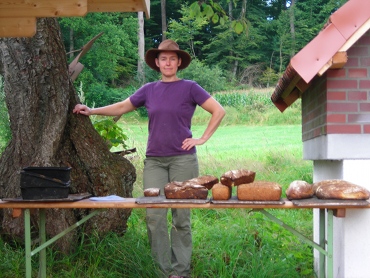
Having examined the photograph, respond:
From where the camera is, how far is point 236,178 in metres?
4.79

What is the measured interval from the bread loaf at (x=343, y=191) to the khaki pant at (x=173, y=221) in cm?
130

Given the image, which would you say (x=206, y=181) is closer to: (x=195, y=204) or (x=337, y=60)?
(x=195, y=204)

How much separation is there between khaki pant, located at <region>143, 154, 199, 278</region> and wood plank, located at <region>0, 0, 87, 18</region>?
5.18 ft

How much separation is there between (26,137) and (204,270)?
2.15 m

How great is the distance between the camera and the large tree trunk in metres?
6.35

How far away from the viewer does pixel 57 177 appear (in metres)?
4.93

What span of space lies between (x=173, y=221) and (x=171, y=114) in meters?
0.91

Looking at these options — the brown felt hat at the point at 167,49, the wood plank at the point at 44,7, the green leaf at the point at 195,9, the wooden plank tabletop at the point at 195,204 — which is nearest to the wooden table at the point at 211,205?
the wooden plank tabletop at the point at 195,204

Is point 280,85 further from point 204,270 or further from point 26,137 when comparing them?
point 26,137

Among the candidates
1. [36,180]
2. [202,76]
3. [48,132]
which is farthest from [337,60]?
[202,76]

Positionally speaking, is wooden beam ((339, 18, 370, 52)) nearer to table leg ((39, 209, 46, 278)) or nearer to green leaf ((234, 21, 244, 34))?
green leaf ((234, 21, 244, 34))

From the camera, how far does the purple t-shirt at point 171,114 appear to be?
555 cm

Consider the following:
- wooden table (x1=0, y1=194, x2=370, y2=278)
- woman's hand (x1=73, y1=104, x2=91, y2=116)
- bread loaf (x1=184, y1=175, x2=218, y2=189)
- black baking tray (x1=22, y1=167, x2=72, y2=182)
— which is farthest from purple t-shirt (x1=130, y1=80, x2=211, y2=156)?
woman's hand (x1=73, y1=104, x2=91, y2=116)

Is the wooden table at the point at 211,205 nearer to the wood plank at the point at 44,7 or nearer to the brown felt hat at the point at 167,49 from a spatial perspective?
the wood plank at the point at 44,7
